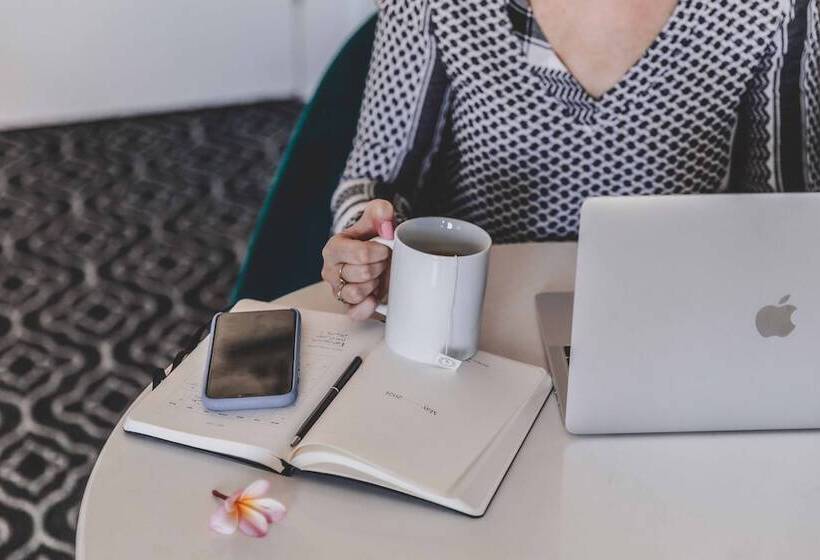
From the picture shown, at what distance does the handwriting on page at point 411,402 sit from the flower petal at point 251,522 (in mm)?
169

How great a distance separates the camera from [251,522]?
27.7 inches

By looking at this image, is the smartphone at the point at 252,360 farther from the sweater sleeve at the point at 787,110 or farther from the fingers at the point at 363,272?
the sweater sleeve at the point at 787,110

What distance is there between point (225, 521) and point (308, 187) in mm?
744

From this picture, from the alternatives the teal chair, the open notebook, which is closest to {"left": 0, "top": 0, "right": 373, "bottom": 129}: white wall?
the teal chair

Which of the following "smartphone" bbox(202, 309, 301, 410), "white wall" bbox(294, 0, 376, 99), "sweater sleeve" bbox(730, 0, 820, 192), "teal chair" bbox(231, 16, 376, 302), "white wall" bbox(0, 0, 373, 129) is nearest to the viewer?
"smartphone" bbox(202, 309, 301, 410)

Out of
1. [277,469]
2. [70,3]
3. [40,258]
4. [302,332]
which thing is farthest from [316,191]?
[70,3]

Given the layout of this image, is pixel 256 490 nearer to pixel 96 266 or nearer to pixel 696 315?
pixel 696 315

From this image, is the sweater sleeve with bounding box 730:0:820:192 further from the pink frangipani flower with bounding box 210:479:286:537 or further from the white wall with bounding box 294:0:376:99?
the white wall with bounding box 294:0:376:99

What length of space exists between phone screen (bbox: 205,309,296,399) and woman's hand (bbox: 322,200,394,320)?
0.06 meters

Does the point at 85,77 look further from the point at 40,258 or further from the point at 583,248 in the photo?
the point at 583,248

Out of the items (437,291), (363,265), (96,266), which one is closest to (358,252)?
(363,265)

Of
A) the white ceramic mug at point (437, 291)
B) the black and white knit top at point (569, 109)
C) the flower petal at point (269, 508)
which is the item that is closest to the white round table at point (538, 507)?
the flower petal at point (269, 508)

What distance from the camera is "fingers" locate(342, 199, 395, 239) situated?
0.94 metres

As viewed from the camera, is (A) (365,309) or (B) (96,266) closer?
(A) (365,309)
